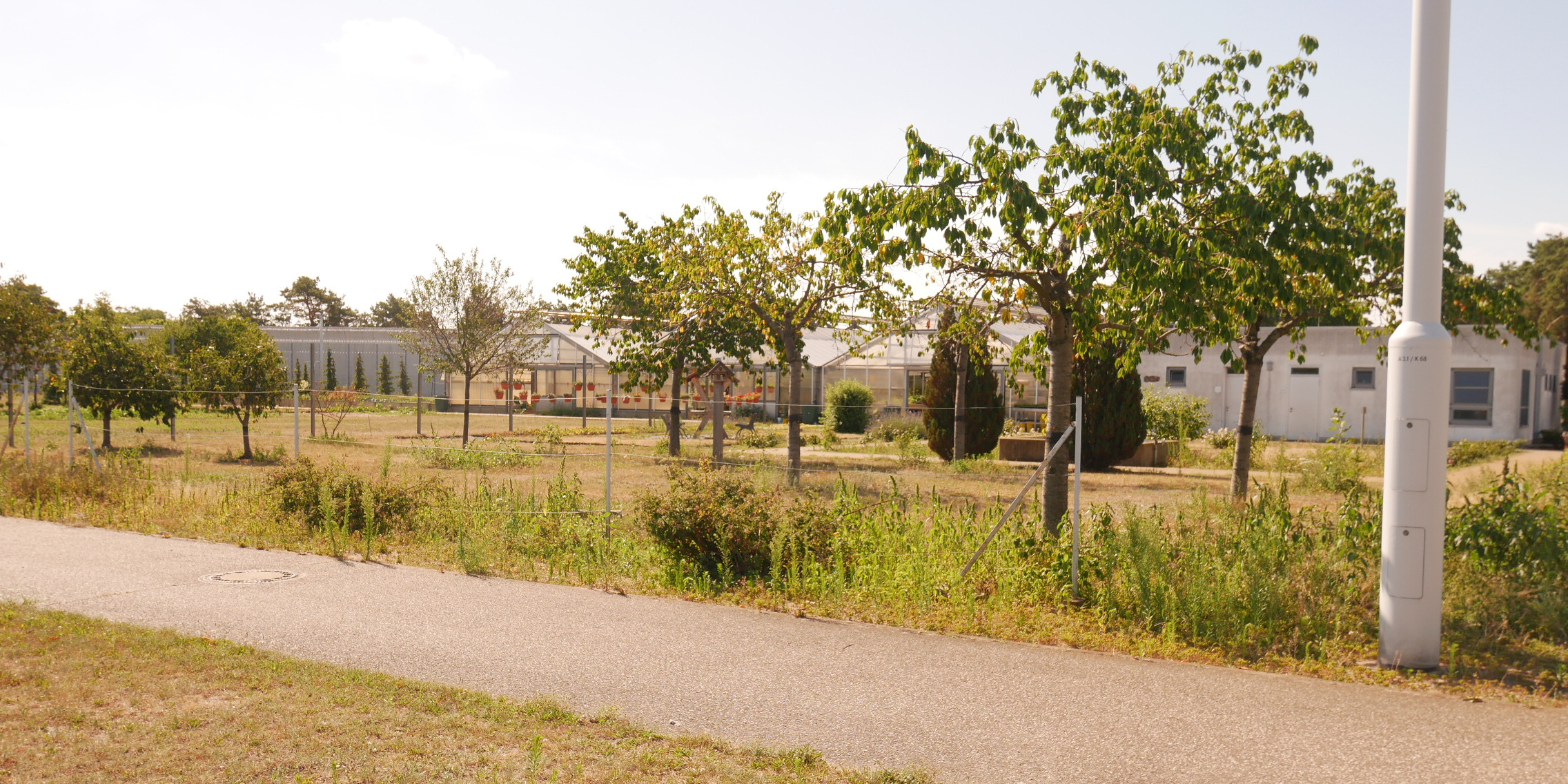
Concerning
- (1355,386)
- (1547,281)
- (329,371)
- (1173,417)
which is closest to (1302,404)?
(1355,386)

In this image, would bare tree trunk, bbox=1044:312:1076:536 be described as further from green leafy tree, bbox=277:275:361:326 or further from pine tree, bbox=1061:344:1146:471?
green leafy tree, bbox=277:275:361:326

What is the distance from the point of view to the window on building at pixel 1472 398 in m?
28.8

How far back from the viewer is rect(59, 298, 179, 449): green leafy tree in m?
21.4

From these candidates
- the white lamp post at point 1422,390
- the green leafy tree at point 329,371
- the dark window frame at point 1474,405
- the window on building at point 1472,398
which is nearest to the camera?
the white lamp post at point 1422,390

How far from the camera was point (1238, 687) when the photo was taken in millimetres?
5773

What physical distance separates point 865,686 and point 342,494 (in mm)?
7415

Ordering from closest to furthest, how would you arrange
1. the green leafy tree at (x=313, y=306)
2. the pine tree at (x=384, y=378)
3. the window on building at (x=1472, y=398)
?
the window on building at (x=1472, y=398)
the pine tree at (x=384, y=378)
the green leafy tree at (x=313, y=306)

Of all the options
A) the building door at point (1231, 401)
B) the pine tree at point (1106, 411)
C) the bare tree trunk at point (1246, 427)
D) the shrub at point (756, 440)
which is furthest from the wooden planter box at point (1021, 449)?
the building door at point (1231, 401)

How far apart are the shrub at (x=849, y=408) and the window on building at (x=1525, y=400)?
17654 millimetres

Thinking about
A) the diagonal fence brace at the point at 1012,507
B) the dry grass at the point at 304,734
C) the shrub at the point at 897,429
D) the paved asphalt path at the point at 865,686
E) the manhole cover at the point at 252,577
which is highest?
the diagonal fence brace at the point at 1012,507

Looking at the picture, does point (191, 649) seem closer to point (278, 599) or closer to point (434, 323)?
point (278, 599)

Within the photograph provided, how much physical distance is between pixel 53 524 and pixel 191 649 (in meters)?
7.28

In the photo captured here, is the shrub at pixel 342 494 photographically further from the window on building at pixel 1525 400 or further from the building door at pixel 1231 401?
the window on building at pixel 1525 400

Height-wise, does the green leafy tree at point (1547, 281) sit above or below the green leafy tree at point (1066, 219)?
above
